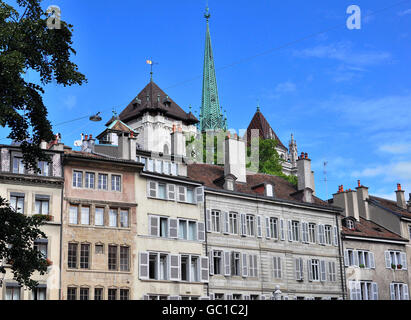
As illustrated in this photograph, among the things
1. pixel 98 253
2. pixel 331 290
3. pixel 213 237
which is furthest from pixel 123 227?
pixel 331 290

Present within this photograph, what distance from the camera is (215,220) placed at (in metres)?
45.1

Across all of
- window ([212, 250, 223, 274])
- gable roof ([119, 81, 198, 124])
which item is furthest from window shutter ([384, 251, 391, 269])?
gable roof ([119, 81, 198, 124])

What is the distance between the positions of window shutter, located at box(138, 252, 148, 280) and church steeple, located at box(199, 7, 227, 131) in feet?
302

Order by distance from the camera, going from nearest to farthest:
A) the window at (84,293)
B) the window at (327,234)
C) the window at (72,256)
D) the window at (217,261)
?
the window at (84,293)
the window at (72,256)
the window at (217,261)
the window at (327,234)

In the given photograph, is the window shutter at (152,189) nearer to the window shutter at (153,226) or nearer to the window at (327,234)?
the window shutter at (153,226)

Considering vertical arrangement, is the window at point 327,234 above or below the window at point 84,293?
above

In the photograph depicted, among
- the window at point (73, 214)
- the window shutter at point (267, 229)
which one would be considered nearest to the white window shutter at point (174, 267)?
the window at point (73, 214)

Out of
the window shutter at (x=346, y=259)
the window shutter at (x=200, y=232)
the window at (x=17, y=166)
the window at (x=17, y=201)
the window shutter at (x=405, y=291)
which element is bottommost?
the window shutter at (x=405, y=291)

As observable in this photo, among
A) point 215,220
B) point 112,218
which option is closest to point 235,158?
point 215,220

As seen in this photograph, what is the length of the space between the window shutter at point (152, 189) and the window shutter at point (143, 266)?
13.5ft

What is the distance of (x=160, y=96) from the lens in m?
105

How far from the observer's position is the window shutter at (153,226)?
1660 inches

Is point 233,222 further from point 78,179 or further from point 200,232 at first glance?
point 78,179

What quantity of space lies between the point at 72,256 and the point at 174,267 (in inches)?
277
